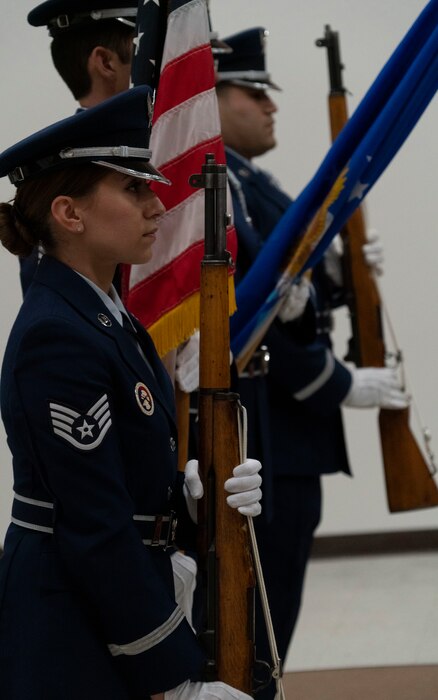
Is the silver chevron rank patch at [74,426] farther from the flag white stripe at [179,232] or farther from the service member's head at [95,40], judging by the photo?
the service member's head at [95,40]

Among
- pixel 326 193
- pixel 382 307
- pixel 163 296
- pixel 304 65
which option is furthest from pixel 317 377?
pixel 304 65

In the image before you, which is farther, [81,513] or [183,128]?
[183,128]

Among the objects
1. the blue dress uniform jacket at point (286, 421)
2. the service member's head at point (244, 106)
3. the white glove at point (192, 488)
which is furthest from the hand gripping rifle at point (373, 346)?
the white glove at point (192, 488)

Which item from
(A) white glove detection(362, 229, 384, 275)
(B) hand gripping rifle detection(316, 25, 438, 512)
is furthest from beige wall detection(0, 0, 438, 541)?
(A) white glove detection(362, 229, 384, 275)

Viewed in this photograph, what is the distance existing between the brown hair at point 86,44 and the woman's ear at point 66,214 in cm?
59

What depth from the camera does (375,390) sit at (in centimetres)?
321

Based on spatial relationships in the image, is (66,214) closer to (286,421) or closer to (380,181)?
(286,421)

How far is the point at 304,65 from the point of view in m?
4.44

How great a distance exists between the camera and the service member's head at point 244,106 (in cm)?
305

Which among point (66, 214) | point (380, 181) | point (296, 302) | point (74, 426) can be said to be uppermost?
point (380, 181)

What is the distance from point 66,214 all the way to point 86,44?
610 mm

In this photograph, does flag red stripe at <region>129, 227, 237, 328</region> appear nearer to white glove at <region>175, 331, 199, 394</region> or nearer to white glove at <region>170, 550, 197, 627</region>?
white glove at <region>175, 331, 199, 394</region>

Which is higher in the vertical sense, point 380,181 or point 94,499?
point 380,181

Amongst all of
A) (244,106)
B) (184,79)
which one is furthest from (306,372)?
(184,79)
